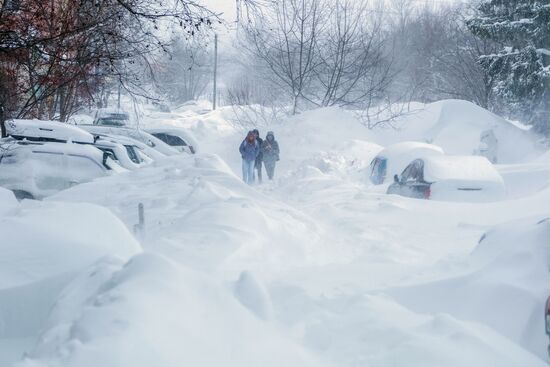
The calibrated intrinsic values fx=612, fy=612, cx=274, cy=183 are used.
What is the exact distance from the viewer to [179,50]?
9938 millimetres

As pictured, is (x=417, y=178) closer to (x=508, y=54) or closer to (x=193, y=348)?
(x=193, y=348)

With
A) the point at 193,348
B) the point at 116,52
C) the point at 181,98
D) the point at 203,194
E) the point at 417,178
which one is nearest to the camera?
the point at 193,348

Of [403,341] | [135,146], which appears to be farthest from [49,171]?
[403,341]

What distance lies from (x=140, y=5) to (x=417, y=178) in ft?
22.6

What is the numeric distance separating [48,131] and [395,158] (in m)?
8.56

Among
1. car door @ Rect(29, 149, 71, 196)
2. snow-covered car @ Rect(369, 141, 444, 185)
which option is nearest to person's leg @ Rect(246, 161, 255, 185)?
snow-covered car @ Rect(369, 141, 444, 185)

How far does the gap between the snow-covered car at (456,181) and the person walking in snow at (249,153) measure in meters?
5.17

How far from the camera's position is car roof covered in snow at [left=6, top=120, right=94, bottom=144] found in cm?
1230

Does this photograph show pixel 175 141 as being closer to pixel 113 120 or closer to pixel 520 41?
pixel 113 120

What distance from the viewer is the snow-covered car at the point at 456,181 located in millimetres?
11867

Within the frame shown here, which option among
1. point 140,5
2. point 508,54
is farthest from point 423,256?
point 508,54

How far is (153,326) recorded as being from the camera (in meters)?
2.51

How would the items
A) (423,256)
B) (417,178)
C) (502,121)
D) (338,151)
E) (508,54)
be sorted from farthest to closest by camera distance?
(502,121), (508,54), (338,151), (417,178), (423,256)

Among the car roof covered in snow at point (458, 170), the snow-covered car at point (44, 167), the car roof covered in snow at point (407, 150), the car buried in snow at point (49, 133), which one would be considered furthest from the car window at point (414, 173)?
the snow-covered car at point (44, 167)
